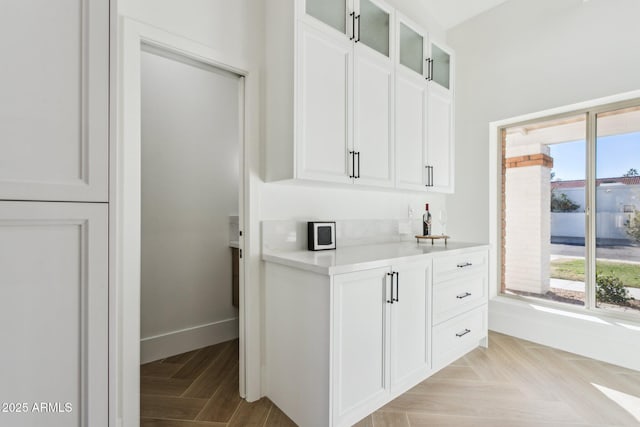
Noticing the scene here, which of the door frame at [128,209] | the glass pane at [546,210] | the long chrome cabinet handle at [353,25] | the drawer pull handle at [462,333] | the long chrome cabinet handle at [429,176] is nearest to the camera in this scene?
the door frame at [128,209]

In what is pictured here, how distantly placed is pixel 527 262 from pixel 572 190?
2.52 ft

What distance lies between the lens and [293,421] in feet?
5.50

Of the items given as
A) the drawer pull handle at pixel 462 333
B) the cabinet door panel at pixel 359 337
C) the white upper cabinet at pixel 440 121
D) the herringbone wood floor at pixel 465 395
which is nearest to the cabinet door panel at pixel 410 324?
the cabinet door panel at pixel 359 337

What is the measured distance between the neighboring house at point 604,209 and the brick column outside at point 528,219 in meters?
0.10

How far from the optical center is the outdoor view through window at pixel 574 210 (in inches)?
97.4

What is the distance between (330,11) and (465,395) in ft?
8.24

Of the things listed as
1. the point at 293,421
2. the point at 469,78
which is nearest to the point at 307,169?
the point at 293,421

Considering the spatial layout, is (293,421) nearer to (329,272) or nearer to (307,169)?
(329,272)

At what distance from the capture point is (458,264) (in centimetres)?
227

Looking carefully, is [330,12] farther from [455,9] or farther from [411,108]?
[455,9]

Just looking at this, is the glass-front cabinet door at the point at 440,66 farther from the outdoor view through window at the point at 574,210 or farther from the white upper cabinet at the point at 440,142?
the outdoor view through window at the point at 574,210

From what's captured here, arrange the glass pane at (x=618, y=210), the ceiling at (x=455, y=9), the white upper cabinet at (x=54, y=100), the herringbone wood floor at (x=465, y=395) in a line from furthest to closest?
the ceiling at (x=455, y=9)
the glass pane at (x=618, y=210)
the herringbone wood floor at (x=465, y=395)
the white upper cabinet at (x=54, y=100)

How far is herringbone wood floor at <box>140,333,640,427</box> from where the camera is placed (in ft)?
5.65

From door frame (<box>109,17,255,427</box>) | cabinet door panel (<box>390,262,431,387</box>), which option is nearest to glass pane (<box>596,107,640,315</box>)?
cabinet door panel (<box>390,262,431,387</box>)
